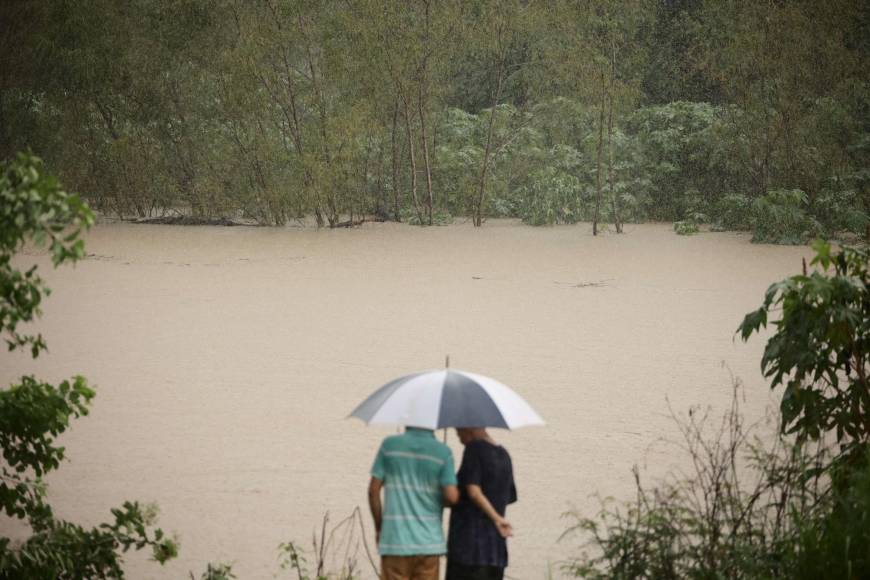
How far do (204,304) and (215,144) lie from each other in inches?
483

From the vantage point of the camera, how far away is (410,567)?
3250 mm

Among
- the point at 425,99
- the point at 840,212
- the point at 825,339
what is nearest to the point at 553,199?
the point at 425,99

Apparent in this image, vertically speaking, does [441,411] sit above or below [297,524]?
above

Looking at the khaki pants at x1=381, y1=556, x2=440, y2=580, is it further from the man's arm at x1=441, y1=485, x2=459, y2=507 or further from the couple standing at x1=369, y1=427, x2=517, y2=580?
→ the man's arm at x1=441, y1=485, x2=459, y2=507

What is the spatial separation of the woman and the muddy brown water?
4.50 ft

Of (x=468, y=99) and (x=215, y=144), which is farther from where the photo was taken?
(x=468, y=99)

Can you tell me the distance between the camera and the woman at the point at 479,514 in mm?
3252

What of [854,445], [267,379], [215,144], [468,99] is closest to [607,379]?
[267,379]

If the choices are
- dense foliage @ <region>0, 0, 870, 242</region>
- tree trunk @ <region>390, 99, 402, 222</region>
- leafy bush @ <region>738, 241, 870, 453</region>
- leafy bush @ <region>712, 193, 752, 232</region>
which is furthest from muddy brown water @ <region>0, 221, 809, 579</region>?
tree trunk @ <region>390, 99, 402, 222</region>

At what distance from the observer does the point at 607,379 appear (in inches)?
327

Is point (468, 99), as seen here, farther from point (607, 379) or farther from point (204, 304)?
point (607, 379)

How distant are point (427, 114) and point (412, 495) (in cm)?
2109

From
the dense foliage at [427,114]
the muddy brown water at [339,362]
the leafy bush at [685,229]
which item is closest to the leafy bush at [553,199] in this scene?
the dense foliage at [427,114]

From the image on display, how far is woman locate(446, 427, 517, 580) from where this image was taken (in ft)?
10.7
